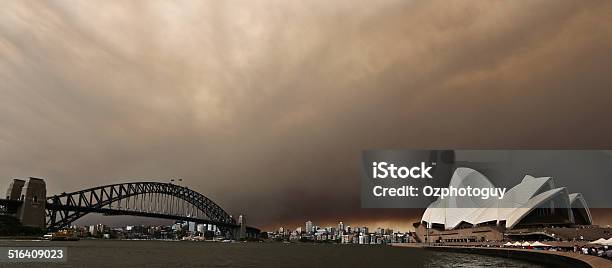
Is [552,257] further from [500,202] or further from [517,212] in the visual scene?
[500,202]

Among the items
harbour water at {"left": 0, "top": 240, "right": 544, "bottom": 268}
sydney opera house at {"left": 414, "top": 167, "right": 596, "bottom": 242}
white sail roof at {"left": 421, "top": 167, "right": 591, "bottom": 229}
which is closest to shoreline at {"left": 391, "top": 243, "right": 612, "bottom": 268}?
harbour water at {"left": 0, "top": 240, "right": 544, "bottom": 268}

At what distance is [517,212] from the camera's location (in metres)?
110

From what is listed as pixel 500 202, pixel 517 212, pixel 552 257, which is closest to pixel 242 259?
pixel 552 257

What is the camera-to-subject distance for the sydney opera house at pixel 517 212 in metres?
104

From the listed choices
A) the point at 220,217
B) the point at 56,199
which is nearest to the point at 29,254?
the point at 56,199

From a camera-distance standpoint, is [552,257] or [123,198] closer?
[552,257]

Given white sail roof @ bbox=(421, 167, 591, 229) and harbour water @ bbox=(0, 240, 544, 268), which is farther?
white sail roof @ bbox=(421, 167, 591, 229)

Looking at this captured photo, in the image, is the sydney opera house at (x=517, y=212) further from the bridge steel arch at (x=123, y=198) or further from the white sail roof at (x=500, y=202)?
the bridge steel arch at (x=123, y=198)

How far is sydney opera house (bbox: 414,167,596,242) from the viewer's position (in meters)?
104

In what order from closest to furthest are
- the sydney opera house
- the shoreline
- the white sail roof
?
the shoreline → the sydney opera house → the white sail roof

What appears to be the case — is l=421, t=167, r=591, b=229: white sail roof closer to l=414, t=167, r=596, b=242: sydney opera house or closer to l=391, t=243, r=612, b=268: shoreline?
l=414, t=167, r=596, b=242: sydney opera house

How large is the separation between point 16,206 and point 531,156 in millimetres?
123048

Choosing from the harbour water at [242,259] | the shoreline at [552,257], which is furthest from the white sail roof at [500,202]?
the harbour water at [242,259]

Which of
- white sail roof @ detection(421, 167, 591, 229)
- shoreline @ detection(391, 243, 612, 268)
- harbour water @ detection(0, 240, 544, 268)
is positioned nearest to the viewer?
shoreline @ detection(391, 243, 612, 268)
